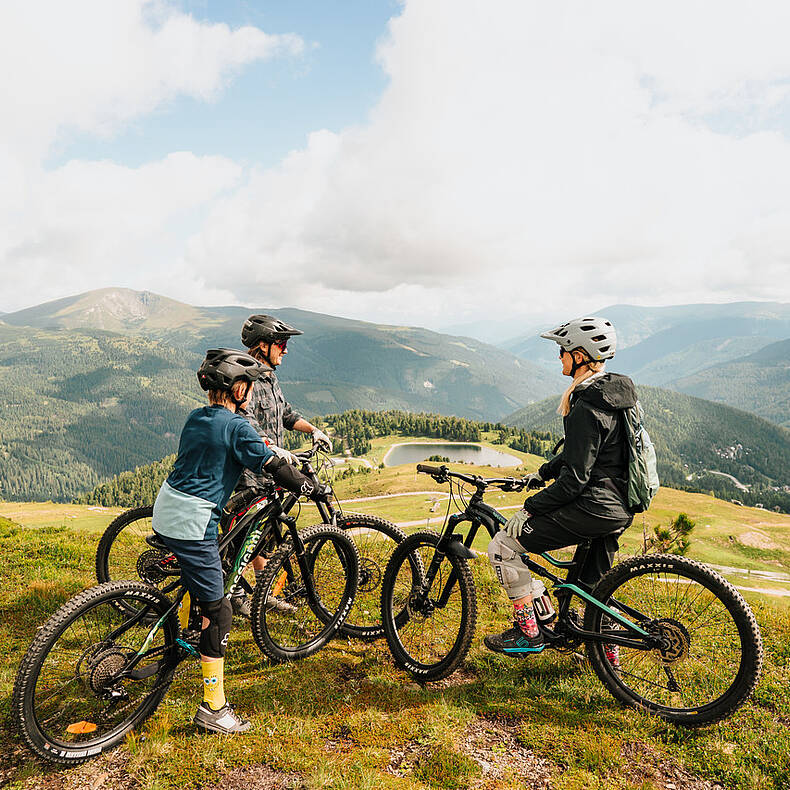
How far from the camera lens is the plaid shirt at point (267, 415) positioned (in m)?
6.73

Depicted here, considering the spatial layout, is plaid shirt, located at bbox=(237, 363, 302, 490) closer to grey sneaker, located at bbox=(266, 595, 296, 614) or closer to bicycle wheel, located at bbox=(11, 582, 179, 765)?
grey sneaker, located at bbox=(266, 595, 296, 614)

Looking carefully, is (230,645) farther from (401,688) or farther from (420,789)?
(420,789)

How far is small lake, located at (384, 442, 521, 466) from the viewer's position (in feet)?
546

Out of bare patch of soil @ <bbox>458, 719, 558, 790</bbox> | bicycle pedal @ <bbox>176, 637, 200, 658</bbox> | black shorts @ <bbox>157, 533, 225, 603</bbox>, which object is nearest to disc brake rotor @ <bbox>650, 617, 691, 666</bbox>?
bare patch of soil @ <bbox>458, 719, 558, 790</bbox>

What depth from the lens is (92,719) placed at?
4676 mm

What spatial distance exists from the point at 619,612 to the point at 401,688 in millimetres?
2687

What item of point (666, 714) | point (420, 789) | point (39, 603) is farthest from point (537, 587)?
point (39, 603)

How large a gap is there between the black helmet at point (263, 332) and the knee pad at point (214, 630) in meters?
3.72

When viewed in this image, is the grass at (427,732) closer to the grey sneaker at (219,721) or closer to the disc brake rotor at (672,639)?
the grey sneaker at (219,721)

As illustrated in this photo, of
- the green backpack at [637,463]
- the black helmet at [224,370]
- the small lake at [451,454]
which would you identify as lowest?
the small lake at [451,454]

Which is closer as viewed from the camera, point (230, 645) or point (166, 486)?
point (166, 486)

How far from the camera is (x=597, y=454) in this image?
186 inches

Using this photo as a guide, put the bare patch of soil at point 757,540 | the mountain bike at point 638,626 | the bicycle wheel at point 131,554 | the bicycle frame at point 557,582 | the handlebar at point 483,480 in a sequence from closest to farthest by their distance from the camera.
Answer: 1. the mountain bike at point 638,626
2. the bicycle frame at point 557,582
3. the handlebar at point 483,480
4. the bicycle wheel at point 131,554
5. the bare patch of soil at point 757,540

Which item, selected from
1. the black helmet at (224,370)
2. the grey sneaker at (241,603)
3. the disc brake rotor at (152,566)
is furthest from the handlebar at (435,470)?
the disc brake rotor at (152,566)
